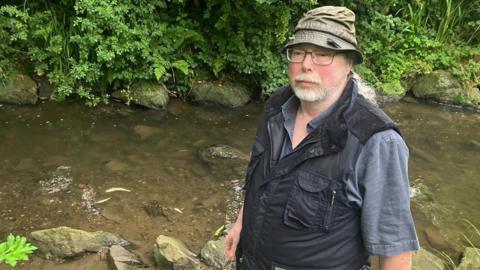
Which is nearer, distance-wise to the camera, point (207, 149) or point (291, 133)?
point (291, 133)

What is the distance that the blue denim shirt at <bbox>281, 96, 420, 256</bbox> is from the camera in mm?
1942

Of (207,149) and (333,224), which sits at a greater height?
(333,224)

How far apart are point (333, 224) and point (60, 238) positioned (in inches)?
119

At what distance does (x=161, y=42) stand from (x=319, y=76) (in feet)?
20.0

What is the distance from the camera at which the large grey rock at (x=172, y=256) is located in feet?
13.2

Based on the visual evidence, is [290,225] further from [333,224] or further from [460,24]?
[460,24]

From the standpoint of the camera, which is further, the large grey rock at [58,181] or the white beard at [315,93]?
the large grey rock at [58,181]

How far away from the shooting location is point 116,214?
16.4 feet

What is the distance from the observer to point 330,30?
2117 millimetres

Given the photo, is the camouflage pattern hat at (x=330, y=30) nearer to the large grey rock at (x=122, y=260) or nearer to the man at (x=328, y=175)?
the man at (x=328, y=175)

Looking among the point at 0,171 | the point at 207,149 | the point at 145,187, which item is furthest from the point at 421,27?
the point at 0,171

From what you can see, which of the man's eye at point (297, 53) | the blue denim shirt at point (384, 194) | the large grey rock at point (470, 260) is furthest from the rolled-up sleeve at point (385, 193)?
the large grey rock at point (470, 260)

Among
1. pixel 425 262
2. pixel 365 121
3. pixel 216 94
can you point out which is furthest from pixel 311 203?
pixel 216 94

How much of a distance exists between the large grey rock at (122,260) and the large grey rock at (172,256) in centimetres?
18
